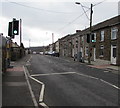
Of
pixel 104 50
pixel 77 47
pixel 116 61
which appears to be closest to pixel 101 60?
pixel 104 50

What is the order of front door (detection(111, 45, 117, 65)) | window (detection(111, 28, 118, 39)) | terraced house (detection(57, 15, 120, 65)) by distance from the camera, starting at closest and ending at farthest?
terraced house (detection(57, 15, 120, 65)) < window (detection(111, 28, 118, 39)) < front door (detection(111, 45, 117, 65))

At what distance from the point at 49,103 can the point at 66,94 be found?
1.87 metres

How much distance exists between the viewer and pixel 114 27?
31125 mm

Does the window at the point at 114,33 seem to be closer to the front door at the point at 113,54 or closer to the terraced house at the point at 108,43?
the terraced house at the point at 108,43

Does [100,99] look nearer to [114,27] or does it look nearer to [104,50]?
[114,27]

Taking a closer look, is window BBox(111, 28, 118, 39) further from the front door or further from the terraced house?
the front door

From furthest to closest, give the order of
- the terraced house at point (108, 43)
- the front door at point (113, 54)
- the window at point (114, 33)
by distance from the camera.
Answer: the front door at point (113, 54) → the window at point (114, 33) → the terraced house at point (108, 43)

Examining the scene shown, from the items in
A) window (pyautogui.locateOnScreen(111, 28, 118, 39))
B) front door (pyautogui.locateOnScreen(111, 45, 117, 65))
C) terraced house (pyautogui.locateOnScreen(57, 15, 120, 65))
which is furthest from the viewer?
front door (pyautogui.locateOnScreen(111, 45, 117, 65))

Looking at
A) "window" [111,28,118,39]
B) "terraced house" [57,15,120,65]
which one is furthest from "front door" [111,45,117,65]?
"window" [111,28,118,39]

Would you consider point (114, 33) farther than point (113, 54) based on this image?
No

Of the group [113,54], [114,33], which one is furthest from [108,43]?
[114,33]

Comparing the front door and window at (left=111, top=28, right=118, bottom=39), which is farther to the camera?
the front door

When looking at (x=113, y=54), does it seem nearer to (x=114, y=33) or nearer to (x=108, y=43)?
(x=108, y=43)

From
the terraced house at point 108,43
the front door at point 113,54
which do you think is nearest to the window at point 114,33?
the terraced house at point 108,43
